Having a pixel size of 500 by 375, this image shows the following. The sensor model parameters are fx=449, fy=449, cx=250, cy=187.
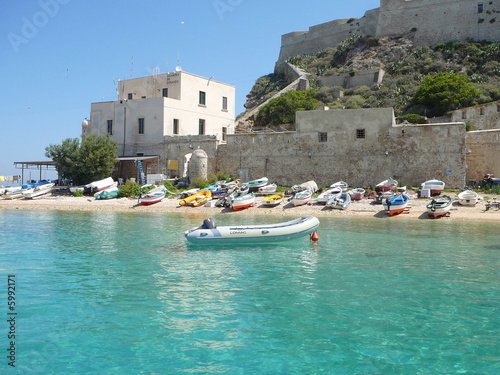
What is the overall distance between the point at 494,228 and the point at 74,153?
1174 inches

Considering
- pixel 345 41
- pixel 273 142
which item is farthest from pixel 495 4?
pixel 273 142

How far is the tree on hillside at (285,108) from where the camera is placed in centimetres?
4844

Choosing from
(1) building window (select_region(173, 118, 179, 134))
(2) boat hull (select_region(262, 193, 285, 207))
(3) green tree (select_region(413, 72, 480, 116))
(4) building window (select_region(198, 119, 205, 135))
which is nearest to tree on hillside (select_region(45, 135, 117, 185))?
(1) building window (select_region(173, 118, 179, 134))

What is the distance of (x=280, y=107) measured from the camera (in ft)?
162

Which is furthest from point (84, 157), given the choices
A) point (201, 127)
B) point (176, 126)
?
point (201, 127)

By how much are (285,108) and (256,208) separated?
23871 mm

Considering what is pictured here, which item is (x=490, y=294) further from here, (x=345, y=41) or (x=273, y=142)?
(x=345, y=41)

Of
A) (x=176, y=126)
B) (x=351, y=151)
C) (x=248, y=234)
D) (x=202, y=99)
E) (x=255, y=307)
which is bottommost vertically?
(x=255, y=307)

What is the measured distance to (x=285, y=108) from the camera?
49.2 metres

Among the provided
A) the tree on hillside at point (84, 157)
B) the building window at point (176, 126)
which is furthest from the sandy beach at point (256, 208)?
the building window at point (176, 126)

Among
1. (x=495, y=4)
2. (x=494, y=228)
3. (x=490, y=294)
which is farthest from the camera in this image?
(x=495, y=4)

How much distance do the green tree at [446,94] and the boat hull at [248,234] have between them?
34.8 meters

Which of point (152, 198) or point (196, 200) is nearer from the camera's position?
point (196, 200)

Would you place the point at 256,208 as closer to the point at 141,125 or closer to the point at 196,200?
the point at 196,200
